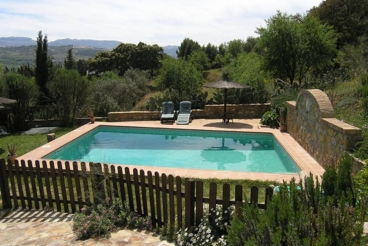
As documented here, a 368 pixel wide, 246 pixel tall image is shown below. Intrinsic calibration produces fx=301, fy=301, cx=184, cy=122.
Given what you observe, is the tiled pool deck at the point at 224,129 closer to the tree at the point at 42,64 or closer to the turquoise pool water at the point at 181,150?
the turquoise pool water at the point at 181,150

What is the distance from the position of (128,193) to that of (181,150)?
5953 millimetres

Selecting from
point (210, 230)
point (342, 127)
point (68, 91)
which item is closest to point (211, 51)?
point (68, 91)

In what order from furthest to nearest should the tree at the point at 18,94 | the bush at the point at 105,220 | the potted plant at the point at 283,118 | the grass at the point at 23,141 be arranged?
the tree at the point at 18,94 → the potted plant at the point at 283,118 → the grass at the point at 23,141 → the bush at the point at 105,220

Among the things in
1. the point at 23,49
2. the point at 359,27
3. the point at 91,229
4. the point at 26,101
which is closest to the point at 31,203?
the point at 91,229

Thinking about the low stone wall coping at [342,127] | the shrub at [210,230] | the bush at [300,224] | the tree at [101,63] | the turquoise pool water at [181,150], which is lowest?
the turquoise pool water at [181,150]

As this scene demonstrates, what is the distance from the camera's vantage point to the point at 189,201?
14.0 ft

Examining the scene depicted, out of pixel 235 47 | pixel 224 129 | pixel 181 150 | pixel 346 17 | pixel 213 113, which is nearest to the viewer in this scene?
pixel 181 150

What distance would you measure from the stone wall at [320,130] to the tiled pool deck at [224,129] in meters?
0.32

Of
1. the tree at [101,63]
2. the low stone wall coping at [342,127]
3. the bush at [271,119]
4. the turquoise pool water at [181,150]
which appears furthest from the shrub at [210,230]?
the tree at [101,63]

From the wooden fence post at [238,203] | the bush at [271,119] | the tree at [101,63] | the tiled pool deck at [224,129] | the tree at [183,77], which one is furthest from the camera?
the tree at [101,63]

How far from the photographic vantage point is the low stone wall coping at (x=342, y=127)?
6351mm

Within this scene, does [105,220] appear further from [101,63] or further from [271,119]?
[101,63]

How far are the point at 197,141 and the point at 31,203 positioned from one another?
707cm

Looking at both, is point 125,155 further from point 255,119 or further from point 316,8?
point 316,8
